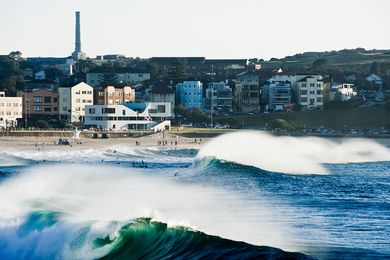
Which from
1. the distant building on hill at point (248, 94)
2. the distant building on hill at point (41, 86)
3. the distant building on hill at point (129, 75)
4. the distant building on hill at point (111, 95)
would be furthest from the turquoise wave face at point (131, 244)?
the distant building on hill at point (129, 75)

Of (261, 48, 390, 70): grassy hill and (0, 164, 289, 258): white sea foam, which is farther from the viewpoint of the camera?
(261, 48, 390, 70): grassy hill

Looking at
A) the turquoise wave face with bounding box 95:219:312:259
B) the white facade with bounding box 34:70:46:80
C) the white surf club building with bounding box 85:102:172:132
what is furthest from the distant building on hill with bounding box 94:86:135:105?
the turquoise wave face with bounding box 95:219:312:259

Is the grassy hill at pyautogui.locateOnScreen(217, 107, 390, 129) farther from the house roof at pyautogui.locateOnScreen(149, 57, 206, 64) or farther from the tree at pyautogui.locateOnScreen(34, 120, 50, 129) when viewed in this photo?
the house roof at pyautogui.locateOnScreen(149, 57, 206, 64)

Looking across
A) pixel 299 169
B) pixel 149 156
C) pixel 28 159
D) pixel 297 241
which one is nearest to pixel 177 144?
pixel 149 156

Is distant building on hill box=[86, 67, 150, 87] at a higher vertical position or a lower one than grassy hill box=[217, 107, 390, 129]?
higher

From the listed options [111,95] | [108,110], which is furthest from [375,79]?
[108,110]

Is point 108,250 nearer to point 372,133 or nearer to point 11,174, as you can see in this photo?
point 11,174
